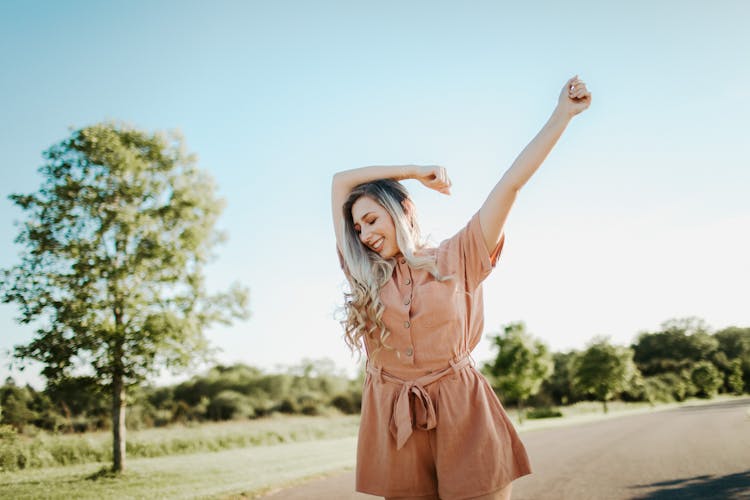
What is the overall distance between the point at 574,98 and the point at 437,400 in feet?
4.31

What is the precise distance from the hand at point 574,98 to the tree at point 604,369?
1590 inches

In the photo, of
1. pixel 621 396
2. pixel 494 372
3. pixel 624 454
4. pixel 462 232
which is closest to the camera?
pixel 462 232

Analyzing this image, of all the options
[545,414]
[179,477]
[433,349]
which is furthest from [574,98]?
[545,414]

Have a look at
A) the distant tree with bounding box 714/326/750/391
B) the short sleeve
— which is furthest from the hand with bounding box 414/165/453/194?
the distant tree with bounding box 714/326/750/391

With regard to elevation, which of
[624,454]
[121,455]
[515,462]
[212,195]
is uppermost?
[212,195]

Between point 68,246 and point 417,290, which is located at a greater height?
point 68,246

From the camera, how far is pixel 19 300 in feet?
34.2

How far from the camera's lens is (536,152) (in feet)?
5.98

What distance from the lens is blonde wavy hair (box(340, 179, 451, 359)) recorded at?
203 centimetres

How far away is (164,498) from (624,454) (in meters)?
9.01

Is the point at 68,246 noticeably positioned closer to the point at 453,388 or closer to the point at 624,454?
the point at 453,388

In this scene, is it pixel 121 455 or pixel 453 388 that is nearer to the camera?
pixel 453 388

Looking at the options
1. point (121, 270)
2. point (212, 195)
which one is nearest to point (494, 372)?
point (212, 195)

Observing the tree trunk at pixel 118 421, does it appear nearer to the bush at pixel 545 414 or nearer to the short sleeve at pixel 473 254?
the short sleeve at pixel 473 254
